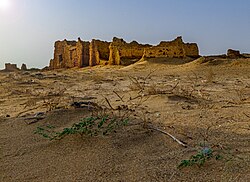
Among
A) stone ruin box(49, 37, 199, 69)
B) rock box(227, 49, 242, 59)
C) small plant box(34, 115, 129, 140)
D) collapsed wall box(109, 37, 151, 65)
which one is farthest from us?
collapsed wall box(109, 37, 151, 65)

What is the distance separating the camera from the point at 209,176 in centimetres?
131

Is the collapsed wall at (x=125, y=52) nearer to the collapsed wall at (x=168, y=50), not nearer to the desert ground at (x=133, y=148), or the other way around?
the collapsed wall at (x=168, y=50)

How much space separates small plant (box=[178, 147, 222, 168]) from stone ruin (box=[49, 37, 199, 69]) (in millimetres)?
14917

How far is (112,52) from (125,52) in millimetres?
922

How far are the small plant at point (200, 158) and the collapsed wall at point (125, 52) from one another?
17587mm

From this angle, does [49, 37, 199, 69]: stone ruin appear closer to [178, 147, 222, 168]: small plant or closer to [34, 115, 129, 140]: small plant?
[34, 115, 129, 140]: small plant

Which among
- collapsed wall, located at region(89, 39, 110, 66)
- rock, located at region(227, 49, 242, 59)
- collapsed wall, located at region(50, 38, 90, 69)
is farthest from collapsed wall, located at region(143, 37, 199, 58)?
collapsed wall, located at region(50, 38, 90, 69)

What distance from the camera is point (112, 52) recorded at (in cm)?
1984

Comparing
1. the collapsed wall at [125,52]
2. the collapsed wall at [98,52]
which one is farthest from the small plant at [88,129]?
the collapsed wall at [98,52]

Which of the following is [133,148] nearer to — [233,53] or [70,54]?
[233,53]

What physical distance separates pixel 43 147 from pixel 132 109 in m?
1.14

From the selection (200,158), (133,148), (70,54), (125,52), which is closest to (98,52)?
(125,52)

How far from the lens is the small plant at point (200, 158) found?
1.41 meters

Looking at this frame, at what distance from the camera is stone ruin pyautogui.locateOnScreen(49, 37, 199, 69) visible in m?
16.2
